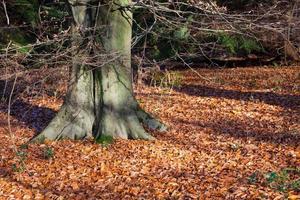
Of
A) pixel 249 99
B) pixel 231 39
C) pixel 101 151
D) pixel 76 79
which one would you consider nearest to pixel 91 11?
pixel 76 79

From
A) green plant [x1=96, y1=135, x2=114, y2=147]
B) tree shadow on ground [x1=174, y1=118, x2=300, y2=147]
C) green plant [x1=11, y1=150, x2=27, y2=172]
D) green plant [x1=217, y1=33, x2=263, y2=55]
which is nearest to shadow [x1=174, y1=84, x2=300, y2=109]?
tree shadow on ground [x1=174, y1=118, x2=300, y2=147]

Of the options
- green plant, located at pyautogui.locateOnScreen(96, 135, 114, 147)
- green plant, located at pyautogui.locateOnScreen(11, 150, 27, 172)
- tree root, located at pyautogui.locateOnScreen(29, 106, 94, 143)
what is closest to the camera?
green plant, located at pyautogui.locateOnScreen(11, 150, 27, 172)

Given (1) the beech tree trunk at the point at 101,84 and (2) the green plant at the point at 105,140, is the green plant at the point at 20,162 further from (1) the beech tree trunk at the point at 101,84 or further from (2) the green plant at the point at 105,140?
(2) the green plant at the point at 105,140

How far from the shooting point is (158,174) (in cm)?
734

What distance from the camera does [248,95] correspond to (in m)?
13.9

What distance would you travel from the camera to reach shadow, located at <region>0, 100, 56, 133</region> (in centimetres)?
1144

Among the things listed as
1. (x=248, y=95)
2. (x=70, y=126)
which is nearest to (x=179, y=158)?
(x=70, y=126)

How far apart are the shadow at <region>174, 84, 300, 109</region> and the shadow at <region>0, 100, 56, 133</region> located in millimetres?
4626

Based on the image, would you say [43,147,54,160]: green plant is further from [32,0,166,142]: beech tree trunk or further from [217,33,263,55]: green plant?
[217,33,263,55]: green plant

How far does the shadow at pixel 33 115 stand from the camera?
1144 centimetres

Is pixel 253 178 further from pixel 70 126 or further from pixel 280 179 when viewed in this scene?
pixel 70 126

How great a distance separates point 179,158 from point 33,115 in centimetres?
570

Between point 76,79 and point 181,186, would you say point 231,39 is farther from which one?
point 181,186

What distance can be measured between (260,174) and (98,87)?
3946mm
